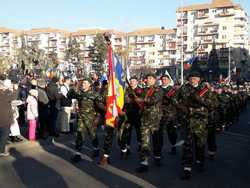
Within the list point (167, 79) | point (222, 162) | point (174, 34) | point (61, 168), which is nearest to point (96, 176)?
point (61, 168)

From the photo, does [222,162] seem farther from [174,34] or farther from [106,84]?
[174,34]

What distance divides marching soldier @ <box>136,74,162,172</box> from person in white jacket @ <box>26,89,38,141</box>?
405 centimetres

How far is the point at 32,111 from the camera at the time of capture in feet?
37.5

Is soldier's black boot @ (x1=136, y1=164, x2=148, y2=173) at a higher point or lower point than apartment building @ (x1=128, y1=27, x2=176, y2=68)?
lower

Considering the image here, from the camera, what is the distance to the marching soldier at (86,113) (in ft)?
A: 29.3

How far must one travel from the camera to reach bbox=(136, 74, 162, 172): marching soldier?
8141 millimetres

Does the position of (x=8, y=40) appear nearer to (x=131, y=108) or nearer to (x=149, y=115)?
(x=131, y=108)

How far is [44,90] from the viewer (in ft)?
40.2

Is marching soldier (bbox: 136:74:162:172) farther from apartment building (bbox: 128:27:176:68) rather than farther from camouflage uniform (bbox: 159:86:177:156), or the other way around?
apartment building (bbox: 128:27:176:68)

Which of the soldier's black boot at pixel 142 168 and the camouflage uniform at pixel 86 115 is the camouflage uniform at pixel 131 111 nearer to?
the camouflage uniform at pixel 86 115

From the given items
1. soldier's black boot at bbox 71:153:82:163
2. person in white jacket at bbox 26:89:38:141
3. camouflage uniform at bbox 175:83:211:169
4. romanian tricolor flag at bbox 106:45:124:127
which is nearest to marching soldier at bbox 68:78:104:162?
soldier's black boot at bbox 71:153:82:163

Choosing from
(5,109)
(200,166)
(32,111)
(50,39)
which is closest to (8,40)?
(50,39)

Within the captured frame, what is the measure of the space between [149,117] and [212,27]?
309 ft

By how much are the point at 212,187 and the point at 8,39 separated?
124234 mm
